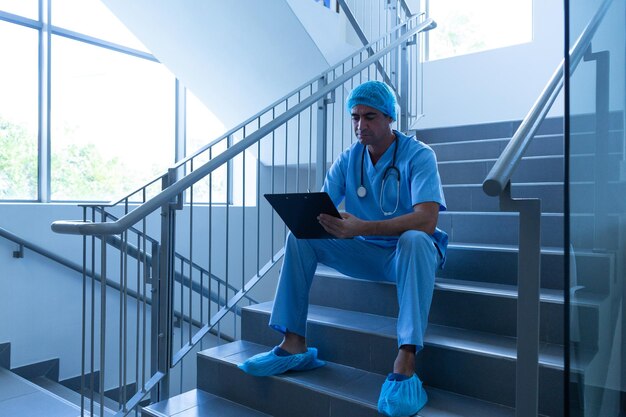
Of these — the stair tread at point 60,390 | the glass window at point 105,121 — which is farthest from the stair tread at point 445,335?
the glass window at point 105,121

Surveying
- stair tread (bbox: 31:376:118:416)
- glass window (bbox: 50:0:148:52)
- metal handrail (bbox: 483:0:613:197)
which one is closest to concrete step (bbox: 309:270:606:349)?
metal handrail (bbox: 483:0:613:197)

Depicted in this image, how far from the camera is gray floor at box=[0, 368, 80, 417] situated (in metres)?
2.30

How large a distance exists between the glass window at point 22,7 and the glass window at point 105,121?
0.71ft

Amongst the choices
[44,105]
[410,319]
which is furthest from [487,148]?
[44,105]

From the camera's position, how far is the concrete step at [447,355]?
1.38 meters

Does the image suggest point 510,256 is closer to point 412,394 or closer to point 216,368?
point 412,394

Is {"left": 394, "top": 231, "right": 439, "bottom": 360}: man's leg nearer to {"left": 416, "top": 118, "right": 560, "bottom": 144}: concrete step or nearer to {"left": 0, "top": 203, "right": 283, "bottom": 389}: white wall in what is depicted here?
{"left": 416, "top": 118, "right": 560, "bottom": 144}: concrete step

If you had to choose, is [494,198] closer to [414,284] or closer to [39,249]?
[414,284]

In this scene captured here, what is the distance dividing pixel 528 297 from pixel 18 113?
355 cm

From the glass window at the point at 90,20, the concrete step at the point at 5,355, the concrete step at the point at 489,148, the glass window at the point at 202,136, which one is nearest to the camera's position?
the concrete step at the point at 489,148

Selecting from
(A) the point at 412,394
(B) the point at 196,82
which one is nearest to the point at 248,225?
(B) the point at 196,82

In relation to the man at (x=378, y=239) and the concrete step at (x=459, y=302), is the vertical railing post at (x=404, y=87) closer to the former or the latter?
the man at (x=378, y=239)

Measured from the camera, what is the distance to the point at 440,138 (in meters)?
3.27

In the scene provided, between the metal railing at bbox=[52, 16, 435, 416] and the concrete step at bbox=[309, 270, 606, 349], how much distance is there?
354mm
